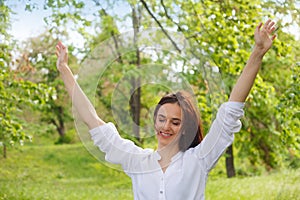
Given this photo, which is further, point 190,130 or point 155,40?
point 155,40

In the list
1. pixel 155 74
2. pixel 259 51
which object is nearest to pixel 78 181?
pixel 155 74

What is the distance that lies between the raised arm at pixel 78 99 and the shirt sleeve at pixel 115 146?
0.12ft

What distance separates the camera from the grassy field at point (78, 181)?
5.68 m

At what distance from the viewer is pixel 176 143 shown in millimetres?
1918

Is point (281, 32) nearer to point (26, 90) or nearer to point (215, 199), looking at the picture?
point (215, 199)

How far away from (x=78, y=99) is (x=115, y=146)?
223 mm

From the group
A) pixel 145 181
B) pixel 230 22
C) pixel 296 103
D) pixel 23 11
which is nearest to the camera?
pixel 145 181

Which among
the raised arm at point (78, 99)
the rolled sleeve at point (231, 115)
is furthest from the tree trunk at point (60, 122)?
the rolled sleeve at point (231, 115)

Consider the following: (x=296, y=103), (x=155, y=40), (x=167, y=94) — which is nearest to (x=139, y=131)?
(x=167, y=94)

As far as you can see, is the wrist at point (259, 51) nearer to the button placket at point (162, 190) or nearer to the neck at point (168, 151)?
the neck at point (168, 151)

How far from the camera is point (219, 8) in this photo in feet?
16.9

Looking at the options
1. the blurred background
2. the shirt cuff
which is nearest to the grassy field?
the blurred background

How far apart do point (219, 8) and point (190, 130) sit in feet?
11.2

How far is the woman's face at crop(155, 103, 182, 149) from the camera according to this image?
188 centimetres
